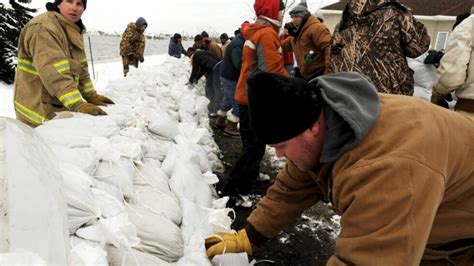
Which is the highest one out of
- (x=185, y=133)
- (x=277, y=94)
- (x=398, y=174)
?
(x=277, y=94)

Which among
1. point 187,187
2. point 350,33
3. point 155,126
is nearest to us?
point 187,187

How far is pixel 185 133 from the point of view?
2771mm

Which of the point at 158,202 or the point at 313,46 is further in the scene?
the point at 313,46

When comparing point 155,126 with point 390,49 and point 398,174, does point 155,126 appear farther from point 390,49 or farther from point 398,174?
point 398,174

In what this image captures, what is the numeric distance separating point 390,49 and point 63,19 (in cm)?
190

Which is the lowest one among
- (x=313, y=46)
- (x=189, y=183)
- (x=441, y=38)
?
(x=441, y=38)

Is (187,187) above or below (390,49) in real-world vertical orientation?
below

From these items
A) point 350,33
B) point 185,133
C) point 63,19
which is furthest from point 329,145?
point 185,133

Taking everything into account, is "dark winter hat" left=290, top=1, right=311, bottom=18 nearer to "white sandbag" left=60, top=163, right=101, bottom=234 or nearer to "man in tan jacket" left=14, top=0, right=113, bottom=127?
"man in tan jacket" left=14, top=0, right=113, bottom=127

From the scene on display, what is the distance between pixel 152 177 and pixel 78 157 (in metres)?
0.46

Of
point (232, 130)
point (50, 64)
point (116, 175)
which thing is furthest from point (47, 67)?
point (232, 130)

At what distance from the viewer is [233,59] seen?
394cm

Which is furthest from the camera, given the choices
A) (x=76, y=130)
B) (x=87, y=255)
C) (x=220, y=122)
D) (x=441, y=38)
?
(x=441, y=38)

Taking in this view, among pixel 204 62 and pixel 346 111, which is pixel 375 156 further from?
pixel 204 62
